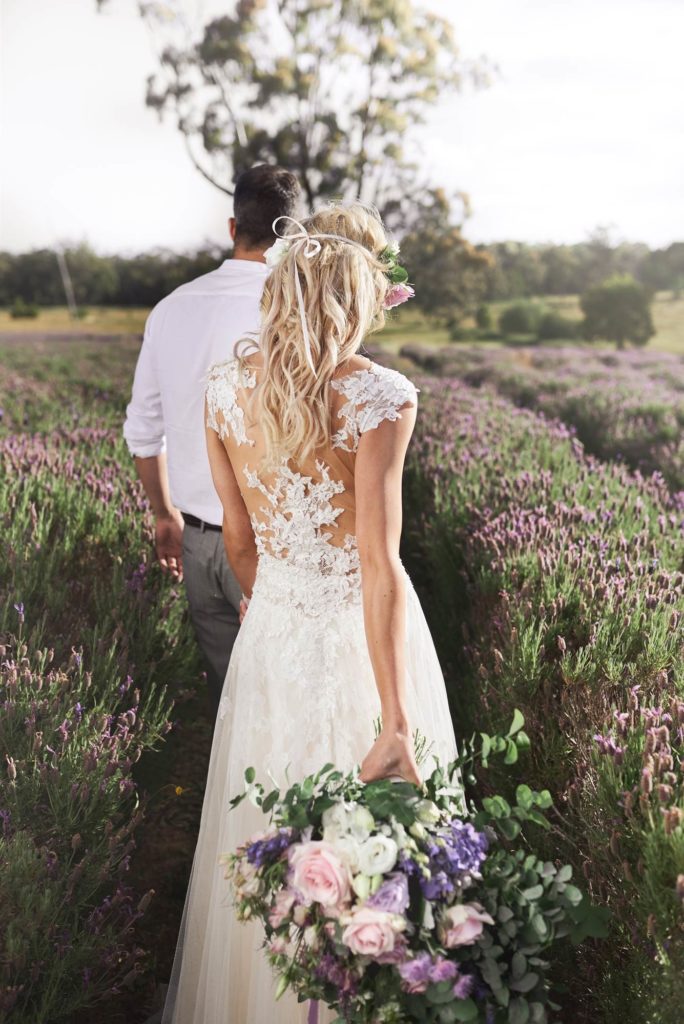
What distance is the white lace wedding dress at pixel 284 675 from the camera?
1701 mm

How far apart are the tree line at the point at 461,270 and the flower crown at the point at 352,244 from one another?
398 centimetres

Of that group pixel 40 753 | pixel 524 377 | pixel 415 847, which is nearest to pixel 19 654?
pixel 40 753

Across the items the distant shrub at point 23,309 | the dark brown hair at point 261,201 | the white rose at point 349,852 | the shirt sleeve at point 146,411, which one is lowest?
the white rose at point 349,852

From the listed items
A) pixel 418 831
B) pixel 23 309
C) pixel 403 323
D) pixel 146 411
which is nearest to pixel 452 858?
pixel 418 831

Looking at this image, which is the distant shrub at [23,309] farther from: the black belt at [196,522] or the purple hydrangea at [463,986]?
the purple hydrangea at [463,986]

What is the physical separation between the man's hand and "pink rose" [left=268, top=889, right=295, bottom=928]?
1.80 metres

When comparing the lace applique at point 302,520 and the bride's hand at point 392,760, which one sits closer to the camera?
the bride's hand at point 392,760

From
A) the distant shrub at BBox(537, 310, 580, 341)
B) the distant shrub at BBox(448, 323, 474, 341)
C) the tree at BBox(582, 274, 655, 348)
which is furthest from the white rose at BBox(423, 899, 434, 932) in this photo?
the distant shrub at BBox(537, 310, 580, 341)

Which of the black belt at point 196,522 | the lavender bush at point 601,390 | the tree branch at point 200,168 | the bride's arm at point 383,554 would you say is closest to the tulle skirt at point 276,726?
the bride's arm at point 383,554

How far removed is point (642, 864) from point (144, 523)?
2.24 meters

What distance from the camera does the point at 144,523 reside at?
10.4ft

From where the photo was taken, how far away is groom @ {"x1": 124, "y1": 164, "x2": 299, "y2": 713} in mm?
2434

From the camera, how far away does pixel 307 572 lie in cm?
178

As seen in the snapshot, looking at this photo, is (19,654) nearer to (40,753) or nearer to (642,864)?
(40,753)
